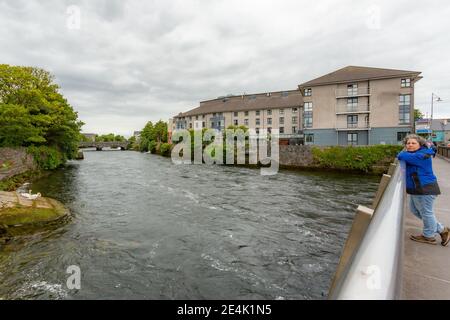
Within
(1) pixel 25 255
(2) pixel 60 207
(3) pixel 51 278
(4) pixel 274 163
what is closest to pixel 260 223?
(3) pixel 51 278

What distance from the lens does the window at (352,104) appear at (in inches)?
1668

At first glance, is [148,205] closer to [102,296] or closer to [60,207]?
[60,207]

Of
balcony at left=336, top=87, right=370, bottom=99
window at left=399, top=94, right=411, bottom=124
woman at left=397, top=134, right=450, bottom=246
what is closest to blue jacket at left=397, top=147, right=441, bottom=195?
woman at left=397, top=134, right=450, bottom=246

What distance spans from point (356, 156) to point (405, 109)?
14113 millimetres

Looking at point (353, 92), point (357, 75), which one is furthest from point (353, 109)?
point (357, 75)

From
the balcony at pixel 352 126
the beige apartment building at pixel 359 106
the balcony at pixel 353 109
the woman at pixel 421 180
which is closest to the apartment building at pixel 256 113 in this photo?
the beige apartment building at pixel 359 106

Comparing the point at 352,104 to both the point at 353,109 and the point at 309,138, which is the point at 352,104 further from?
the point at 309,138

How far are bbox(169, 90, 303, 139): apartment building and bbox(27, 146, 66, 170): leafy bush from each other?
40.0 meters

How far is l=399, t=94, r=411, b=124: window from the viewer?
38.8 m

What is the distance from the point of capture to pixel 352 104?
4259cm

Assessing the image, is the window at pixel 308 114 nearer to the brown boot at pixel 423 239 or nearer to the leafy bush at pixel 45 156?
the leafy bush at pixel 45 156

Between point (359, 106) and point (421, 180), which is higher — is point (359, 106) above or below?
above

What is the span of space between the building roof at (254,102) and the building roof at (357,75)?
14.2m

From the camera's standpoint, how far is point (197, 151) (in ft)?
166
